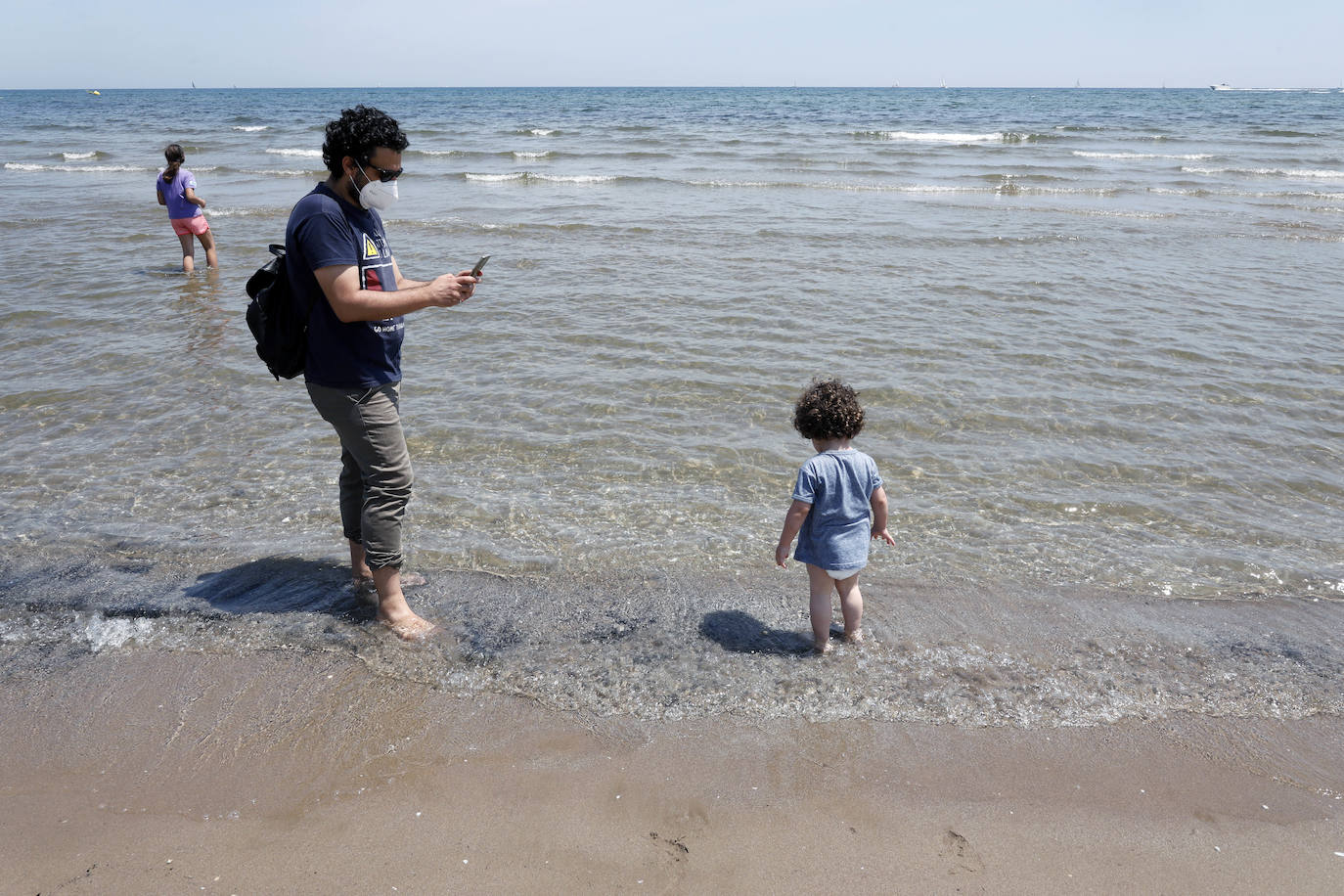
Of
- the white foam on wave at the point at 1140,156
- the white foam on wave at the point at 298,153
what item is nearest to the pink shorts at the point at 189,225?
the white foam on wave at the point at 298,153

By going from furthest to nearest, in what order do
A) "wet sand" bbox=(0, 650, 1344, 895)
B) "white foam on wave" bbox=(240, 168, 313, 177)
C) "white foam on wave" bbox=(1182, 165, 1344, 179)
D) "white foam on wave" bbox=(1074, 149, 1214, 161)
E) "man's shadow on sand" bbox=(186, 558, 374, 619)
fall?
1. "white foam on wave" bbox=(1074, 149, 1214, 161)
2. "white foam on wave" bbox=(240, 168, 313, 177)
3. "white foam on wave" bbox=(1182, 165, 1344, 179)
4. "man's shadow on sand" bbox=(186, 558, 374, 619)
5. "wet sand" bbox=(0, 650, 1344, 895)

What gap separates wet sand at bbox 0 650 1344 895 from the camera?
2.61 m

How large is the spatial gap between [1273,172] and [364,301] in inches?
989

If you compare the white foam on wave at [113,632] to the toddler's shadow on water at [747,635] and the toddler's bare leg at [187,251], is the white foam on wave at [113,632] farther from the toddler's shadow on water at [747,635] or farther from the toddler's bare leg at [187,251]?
the toddler's bare leg at [187,251]

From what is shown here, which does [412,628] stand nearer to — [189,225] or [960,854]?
[960,854]

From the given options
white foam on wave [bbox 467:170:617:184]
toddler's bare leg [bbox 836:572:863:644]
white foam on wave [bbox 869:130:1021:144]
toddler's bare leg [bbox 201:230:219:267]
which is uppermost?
white foam on wave [bbox 869:130:1021:144]

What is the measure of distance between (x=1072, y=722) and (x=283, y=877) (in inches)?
109

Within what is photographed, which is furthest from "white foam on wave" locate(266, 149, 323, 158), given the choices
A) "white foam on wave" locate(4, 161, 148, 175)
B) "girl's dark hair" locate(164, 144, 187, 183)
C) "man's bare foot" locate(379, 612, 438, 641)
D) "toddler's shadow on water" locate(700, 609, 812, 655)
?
"toddler's shadow on water" locate(700, 609, 812, 655)

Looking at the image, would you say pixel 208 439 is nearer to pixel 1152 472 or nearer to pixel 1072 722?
pixel 1072 722

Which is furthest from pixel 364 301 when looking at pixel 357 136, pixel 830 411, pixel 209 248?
pixel 209 248

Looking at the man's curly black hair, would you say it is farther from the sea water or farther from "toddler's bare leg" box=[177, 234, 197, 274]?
"toddler's bare leg" box=[177, 234, 197, 274]

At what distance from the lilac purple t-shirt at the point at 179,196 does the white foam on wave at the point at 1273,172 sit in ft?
71.5

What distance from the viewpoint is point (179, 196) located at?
10.8 metres

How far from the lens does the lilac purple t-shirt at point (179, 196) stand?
10766mm
